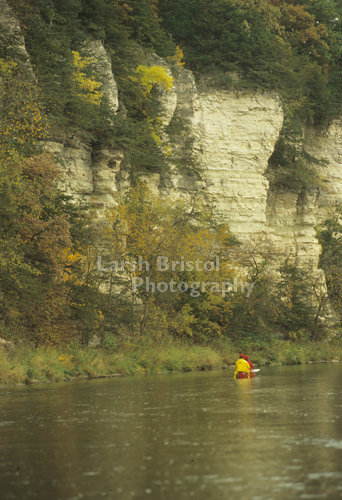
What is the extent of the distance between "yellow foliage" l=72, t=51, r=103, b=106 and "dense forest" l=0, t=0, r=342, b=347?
101 mm

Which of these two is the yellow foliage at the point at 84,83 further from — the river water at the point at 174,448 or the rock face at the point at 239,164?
the river water at the point at 174,448

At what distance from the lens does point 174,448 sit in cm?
959

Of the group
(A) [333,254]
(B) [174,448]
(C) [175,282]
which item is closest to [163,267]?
(C) [175,282]

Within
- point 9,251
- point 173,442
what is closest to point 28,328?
point 9,251

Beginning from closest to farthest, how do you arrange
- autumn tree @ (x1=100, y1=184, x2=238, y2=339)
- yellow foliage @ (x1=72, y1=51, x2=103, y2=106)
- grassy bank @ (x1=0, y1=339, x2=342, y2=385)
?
grassy bank @ (x1=0, y1=339, x2=342, y2=385) → autumn tree @ (x1=100, y1=184, x2=238, y2=339) → yellow foliage @ (x1=72, y1=51, x2=103, y2=106)

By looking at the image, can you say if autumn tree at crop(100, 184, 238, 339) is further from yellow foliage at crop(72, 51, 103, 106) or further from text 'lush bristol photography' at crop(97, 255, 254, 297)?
yellow foliage at crop(72, 51, 103, 106)

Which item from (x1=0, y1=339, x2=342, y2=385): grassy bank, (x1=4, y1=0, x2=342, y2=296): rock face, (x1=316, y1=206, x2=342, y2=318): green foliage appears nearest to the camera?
(x1=0, y1=339, x2=342, y2=385): grassy bank

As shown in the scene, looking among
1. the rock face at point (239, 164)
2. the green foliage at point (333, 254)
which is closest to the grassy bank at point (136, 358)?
the green foliage at point (333, 254)

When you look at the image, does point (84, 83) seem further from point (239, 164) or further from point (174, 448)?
point (174, 448)

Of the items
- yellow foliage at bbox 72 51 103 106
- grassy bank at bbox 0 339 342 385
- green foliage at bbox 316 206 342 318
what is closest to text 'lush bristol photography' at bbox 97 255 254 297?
grassy bank at bbox 0 339 342 385

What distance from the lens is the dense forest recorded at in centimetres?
2766

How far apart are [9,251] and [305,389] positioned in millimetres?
11883

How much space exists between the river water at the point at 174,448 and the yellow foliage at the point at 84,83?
2446cm

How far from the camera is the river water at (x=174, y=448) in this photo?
7.21m
